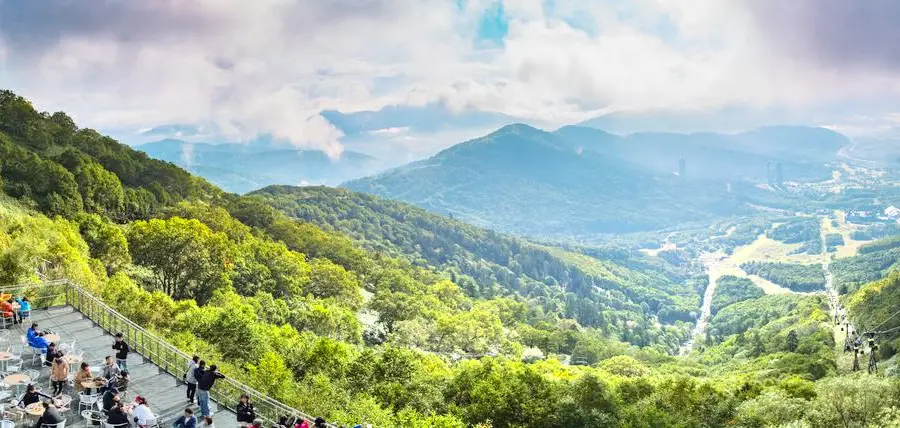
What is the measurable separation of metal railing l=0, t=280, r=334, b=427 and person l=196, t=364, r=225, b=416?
60.6 inches

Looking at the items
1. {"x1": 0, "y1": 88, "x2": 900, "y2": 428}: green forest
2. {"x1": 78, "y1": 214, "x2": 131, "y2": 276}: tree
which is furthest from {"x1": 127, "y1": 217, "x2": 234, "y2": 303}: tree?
{"x1": 78, "y1": 214, "x2": 131, "y2": 276}: tree

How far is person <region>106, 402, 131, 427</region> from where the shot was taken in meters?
21.9

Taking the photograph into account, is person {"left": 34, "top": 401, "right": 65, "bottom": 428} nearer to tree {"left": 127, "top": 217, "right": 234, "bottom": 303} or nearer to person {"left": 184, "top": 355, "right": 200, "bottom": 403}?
person {"left": 184, "top": 355, "right": 200, "bottom": 403}

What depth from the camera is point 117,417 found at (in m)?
22.0

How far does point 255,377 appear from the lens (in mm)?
38844

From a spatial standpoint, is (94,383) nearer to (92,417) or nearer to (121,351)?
(92,417)

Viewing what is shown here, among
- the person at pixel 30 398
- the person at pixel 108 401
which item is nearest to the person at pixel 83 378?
the person at pixel 30 398

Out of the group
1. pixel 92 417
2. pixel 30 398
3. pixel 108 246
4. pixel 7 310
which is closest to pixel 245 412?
pixel 92 417

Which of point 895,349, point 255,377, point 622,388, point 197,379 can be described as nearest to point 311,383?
point 255,377

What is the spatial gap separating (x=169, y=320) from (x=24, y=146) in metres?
74.1

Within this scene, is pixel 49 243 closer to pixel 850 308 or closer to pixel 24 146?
pixel 24 146

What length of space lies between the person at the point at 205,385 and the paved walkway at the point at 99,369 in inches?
33.4

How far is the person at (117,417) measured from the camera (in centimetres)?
2192

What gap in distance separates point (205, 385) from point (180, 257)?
60.5 meters
